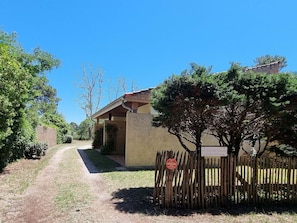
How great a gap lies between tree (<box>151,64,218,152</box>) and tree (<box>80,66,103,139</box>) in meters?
34.9

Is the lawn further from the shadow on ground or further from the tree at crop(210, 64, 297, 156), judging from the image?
the tree at crop(210, 64, 297, 156)

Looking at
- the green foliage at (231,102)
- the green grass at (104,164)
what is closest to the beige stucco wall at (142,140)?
the green grass at (104,164)

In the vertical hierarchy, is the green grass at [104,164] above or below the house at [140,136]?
below

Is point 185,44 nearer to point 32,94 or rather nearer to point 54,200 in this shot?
point 32,94

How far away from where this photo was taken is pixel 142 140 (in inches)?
450

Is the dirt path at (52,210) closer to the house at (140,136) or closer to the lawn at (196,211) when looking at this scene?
the lawn at (196,211)

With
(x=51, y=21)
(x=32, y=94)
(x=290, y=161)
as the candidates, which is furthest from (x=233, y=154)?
(x=51, y=21)

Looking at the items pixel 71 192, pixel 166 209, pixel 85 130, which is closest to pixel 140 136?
pixel 71 192

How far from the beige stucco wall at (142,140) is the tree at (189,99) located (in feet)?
15.7

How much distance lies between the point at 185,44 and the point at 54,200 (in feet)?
42.7

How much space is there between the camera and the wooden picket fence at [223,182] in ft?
18.1

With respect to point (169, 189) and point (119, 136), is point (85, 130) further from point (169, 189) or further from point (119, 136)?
point (169, 189)

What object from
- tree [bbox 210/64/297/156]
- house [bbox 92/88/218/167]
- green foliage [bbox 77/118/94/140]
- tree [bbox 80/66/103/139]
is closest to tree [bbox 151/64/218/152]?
tree [bbox 210/64/297/156]

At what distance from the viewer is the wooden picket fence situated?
5531 mm
